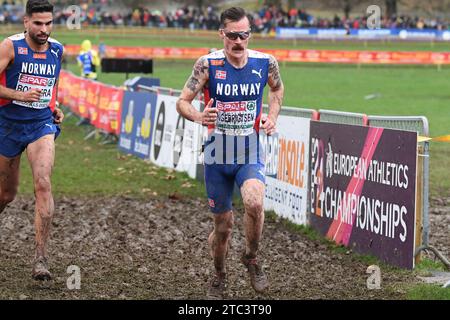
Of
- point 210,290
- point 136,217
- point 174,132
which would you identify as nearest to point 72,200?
point 136,217

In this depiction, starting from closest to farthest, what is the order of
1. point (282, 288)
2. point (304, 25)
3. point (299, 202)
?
point (282, 288), point (299, 202), point (304, 25)

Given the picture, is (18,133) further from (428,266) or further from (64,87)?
(64,87)

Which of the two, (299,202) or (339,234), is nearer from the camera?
(339,234)

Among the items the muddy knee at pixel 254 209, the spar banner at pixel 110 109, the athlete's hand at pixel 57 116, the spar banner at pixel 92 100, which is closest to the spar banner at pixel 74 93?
the spar banner at pixel 92 100

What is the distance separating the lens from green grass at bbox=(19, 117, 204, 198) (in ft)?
55.4

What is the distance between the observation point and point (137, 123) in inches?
864

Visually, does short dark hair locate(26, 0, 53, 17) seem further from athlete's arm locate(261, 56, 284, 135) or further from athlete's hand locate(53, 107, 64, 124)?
athlete's arm locate(261, 56, 284, 135)

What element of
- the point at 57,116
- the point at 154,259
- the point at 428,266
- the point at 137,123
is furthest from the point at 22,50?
the point at 137,123

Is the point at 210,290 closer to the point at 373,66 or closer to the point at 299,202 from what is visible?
the point at 299,202

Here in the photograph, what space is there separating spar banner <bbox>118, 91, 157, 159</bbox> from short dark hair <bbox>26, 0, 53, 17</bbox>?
35.5 feet

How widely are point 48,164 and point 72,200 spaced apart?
6285mm

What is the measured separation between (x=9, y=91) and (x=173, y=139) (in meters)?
9.74

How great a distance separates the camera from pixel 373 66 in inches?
2184

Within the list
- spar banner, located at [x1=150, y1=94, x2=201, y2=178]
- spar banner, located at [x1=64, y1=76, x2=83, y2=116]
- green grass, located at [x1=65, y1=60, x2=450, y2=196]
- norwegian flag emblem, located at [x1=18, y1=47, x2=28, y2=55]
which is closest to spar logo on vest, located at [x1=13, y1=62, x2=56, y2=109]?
norwegian flag emblem, located at [x1=18, y1=47, x2=28, y2=55]
